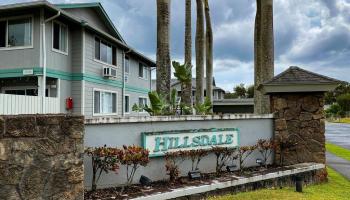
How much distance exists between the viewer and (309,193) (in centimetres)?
767

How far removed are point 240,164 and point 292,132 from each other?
→ 1.88 m

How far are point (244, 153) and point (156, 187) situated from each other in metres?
3.06

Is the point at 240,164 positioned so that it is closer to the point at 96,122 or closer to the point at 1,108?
the point at 96,122

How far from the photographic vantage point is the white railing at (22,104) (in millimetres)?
13541

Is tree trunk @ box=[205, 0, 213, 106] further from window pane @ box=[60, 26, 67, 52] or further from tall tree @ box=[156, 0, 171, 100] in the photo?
tall tree @ box=[156, 0, 171, 100]

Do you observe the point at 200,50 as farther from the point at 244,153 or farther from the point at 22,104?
the point at 244,153

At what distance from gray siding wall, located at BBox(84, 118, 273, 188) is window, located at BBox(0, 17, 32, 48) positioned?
38.2 feet

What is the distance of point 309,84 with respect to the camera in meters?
9.09

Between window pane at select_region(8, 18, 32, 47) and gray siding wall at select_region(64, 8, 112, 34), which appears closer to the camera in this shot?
window pane at select_region(8, 18, 32, 47)

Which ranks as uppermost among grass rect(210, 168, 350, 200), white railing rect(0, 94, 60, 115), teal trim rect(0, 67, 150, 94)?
teal trim rect(0, 67, 150, 94)

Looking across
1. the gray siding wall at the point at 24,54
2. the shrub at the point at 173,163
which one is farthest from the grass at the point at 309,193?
the gray siding wall at the point at 24,54

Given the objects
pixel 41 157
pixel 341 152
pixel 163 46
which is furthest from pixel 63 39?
pixel 341 152

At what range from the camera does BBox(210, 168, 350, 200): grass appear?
268 inches

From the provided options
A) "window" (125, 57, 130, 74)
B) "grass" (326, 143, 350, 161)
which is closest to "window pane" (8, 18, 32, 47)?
"window" (125, 57, 130, 74)
